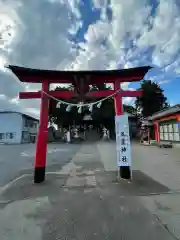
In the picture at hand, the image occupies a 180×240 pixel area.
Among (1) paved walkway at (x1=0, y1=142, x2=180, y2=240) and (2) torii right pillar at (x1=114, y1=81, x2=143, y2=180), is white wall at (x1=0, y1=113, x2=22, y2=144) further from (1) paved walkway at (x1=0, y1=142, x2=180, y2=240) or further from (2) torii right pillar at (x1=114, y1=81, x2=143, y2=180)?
(2) torii right pillar at (x1=114, y1=81, x2=143, y2=180)

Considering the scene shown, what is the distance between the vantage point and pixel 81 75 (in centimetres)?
646

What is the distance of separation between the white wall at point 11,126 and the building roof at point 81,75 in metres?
32.5

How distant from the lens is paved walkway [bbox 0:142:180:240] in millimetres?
2998

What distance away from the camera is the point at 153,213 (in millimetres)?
3639

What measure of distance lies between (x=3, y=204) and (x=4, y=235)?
1.48m

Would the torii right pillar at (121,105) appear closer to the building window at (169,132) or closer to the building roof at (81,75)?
the building roof at (81,75)

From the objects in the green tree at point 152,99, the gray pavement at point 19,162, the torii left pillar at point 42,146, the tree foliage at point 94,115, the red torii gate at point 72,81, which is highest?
the green tree at point 152,99

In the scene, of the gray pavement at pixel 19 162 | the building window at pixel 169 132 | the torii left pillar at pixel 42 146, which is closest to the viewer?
the torii left pillar at pixel 42 146

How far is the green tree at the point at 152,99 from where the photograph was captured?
33219 mm

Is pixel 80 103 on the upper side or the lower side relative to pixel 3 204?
upper

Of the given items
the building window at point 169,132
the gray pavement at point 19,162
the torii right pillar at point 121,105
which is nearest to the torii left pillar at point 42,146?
the gray pavement at point 19,162

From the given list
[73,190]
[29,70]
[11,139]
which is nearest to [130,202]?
[73,190]

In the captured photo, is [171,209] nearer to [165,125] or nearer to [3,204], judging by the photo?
[3,204]

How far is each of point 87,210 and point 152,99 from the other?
31.9 metres
